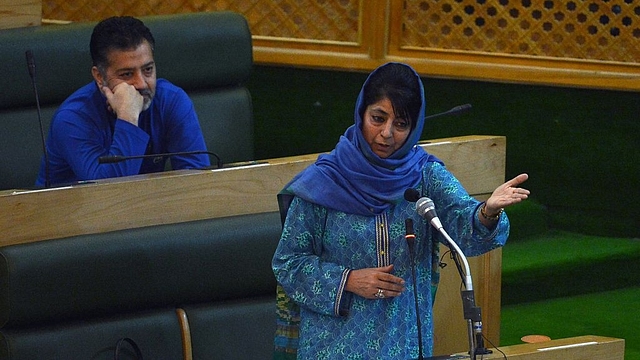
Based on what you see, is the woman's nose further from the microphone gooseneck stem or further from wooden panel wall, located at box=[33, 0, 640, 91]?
wooden panel wall, located at box=[33, 0, 640, 91]

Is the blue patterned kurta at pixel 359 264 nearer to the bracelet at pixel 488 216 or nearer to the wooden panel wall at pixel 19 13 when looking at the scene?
the bracelet at pixel 488 216

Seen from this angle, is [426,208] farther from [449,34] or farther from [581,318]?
[449,34]

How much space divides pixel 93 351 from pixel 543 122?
2575 millimetres

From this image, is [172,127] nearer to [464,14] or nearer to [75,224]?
[75,224]

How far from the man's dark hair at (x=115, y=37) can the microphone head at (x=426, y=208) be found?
154 centimetres

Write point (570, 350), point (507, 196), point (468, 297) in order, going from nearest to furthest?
point (468, 297)
point (507, 196)
point (570, 350)

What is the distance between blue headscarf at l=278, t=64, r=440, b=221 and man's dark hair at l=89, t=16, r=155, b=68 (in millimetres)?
1187

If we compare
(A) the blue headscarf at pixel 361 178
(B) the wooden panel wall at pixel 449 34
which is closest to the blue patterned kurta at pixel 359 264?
(A) the blue headscarf at pixel 361 178

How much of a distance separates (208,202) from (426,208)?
1120 millimetres

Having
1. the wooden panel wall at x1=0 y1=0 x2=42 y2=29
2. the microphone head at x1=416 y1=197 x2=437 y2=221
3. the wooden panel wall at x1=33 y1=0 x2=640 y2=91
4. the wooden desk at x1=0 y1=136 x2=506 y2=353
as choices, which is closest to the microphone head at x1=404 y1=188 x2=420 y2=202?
the microphone head at x1=416 y1=197 x2=437 y2=221

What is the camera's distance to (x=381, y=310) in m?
2.59

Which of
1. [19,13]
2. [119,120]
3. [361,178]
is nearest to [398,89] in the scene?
[361,178]

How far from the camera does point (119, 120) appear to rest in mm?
3580

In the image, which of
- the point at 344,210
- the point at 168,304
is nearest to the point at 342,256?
the point at 344,210
